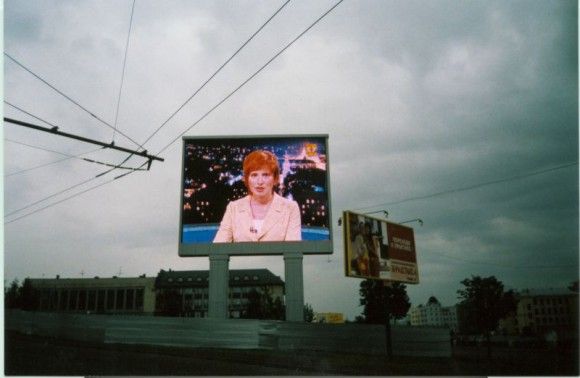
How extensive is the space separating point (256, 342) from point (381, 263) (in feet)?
17.3

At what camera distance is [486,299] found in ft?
83.0

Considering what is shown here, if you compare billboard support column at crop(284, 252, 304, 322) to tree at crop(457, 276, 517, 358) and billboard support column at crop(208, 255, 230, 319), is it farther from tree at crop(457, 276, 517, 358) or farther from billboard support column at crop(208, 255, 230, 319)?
tree at crop(457, 276, 517, 358)

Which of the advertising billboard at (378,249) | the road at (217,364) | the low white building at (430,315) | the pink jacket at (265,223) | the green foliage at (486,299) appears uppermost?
the pink jacket at (265,223)

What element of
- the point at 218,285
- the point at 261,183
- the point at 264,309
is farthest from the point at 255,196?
the point at 264,309

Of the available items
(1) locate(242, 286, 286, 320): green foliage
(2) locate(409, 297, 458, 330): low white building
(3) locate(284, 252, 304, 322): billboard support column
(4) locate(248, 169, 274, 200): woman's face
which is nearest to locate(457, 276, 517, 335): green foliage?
(3) locate(284, 252, 304, 322): billboard support column

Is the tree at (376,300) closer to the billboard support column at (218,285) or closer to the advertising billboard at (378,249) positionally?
the advertising billboard at (378,249)

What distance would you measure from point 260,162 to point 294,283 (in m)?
5.08

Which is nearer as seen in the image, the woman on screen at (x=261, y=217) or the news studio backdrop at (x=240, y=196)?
the woman on screen at (x=261, y=217)

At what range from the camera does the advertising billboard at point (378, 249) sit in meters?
15.0

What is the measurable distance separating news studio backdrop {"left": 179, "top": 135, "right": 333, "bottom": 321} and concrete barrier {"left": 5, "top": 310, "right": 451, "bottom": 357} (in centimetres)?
148

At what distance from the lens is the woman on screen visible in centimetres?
1823

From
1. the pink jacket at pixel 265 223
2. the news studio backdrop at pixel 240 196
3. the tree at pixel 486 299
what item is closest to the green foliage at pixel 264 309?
the tree at pixel 486 299

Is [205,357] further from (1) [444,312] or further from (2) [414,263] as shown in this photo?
(1) [444,312]

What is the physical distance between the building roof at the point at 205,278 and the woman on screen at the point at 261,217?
55870 mm
